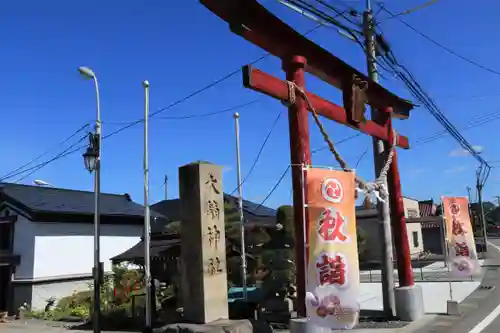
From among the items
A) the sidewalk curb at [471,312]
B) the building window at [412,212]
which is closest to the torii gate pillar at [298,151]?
the sidewalk curb at [471,312]

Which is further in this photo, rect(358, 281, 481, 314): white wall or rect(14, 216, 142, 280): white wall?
rect(14, 216, 142, 280): white wall

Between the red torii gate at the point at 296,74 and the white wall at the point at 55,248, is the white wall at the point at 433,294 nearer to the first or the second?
the red torii gate at the point at 296,74

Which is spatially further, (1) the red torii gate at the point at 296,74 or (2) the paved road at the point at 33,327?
(2) the paved road at the point at 33,327

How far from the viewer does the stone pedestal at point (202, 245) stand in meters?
10.3

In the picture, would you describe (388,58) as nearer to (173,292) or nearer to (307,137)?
(307,137)

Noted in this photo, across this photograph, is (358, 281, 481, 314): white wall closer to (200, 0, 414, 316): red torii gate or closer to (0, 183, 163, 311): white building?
(200, 0, 414, 316): red torii gate

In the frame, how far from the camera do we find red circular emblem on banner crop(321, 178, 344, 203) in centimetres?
651

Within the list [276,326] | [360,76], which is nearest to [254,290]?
[276,326]

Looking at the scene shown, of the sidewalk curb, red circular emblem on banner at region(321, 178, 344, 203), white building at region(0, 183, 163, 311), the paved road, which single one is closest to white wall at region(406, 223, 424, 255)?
the sidewalk curb

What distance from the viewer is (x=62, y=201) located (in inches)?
925

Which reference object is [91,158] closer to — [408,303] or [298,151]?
[298,151]

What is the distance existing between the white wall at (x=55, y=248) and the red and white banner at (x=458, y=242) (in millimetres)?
16795

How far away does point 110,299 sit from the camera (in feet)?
61.9

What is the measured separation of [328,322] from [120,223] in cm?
2056
